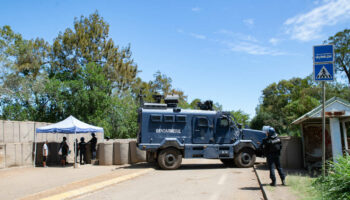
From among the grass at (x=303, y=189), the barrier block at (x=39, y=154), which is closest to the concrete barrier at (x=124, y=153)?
the barrier block at (x=39, y=154)

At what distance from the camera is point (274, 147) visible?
373 inches

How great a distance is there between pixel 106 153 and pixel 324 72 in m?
12.8

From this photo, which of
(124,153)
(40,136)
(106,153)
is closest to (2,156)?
(40,136)

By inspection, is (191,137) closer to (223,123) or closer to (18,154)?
(223,123)

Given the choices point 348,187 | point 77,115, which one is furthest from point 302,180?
point 77,115

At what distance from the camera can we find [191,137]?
1584 cm

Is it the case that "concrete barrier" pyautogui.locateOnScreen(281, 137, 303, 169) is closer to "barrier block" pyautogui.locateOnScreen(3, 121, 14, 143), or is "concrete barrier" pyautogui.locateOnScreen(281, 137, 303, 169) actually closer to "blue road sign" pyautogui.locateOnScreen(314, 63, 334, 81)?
"blue road sign" pyautogui.locateOnScreen(314, 63, 334, 81)

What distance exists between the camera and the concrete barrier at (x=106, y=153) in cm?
1783

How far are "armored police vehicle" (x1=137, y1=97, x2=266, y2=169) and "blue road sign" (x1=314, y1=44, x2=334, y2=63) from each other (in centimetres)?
814

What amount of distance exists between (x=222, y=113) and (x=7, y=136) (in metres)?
11.4

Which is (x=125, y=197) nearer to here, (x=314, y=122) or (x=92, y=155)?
(x=314, y=122)

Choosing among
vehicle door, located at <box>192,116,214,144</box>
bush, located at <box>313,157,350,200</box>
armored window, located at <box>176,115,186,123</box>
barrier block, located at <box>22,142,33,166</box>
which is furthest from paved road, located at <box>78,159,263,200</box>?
barrier block, located at <box>22,142,33,166</box>

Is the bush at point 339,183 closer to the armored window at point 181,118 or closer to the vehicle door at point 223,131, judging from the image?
the vehicle door at point 223,131

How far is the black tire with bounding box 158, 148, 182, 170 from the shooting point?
50.2ft
